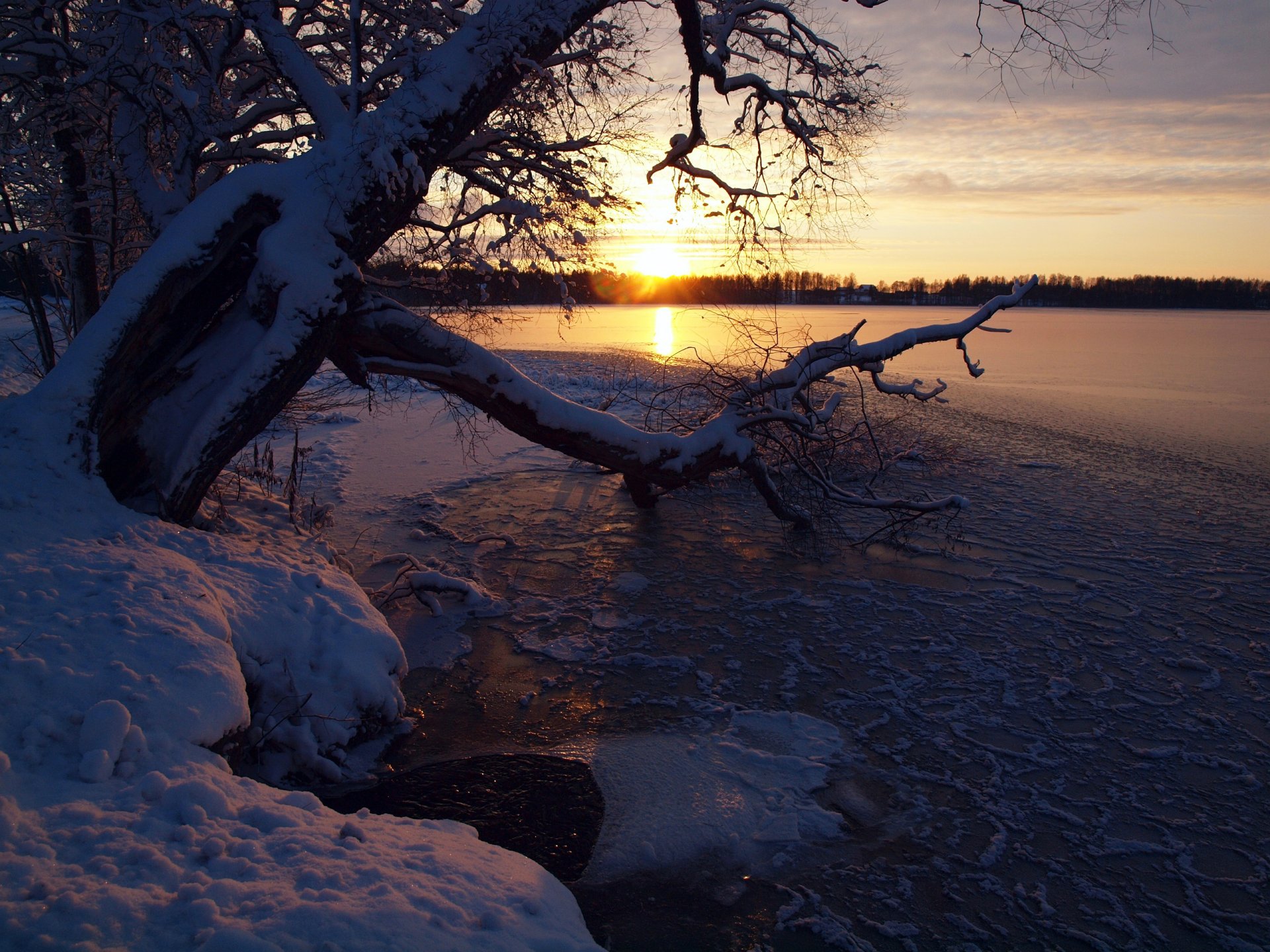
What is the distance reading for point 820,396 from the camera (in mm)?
15938

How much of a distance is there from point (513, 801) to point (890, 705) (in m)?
2.65

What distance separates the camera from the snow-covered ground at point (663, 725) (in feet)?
8.55

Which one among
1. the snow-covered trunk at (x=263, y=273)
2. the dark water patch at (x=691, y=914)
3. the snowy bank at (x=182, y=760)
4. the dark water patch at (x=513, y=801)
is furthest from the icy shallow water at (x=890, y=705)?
the snow-covered trunk at (x=263, y=273)

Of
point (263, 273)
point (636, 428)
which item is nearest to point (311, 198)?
point (263, 273)

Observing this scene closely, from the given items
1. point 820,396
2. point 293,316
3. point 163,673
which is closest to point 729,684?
point 163,673

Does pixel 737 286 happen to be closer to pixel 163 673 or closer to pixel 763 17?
pixel 763 17

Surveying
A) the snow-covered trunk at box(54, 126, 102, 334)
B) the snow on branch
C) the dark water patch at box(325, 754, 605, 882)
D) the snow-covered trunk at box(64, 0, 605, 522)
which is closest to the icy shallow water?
the dark water patch at box(325, 754, 605, 882)

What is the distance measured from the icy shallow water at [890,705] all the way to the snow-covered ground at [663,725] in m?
0.02

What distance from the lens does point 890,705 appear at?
5223 millimetres

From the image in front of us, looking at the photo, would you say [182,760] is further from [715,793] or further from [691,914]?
[715,793]

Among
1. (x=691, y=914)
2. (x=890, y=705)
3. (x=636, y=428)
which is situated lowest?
(x=691, y=914)

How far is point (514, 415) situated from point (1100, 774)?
15.9 feet

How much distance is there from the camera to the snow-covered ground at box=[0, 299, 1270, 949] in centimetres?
261

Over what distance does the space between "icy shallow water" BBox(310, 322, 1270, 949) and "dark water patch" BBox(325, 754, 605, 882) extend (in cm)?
13
